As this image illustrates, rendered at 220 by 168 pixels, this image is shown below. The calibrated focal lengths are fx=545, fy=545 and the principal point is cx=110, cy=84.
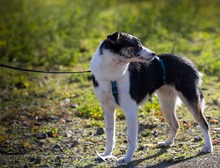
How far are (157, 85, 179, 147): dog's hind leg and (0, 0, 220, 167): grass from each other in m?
0.15

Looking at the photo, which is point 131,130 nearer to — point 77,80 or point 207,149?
point 207,149

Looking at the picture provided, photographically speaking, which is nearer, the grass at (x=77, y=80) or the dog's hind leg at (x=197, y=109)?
the dog's hind leg at (x=197, y=109)

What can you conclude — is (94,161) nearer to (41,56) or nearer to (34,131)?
(34,131)

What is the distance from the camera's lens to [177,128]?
280 inches

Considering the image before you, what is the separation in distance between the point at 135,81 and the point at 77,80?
418cm

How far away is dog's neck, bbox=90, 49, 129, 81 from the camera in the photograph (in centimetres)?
620

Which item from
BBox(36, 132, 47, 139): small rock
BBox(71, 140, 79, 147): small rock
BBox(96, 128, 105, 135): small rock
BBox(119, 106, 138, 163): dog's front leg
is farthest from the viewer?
BBox(96, 128, 105, 135): small rock

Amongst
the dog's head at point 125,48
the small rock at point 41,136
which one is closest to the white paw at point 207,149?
the dog's head at point 125,48

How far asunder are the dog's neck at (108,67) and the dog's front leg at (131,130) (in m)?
0.42

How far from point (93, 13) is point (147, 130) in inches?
287

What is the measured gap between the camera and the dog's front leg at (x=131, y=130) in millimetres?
Answer: 6285

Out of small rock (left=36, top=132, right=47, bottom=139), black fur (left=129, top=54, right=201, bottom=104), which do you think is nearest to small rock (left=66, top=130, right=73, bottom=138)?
small rock (left=36, top=132, right=47, bottom=139)

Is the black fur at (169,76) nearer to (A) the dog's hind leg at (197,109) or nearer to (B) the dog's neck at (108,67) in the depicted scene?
(A) the dog's hind leg at (197,109)

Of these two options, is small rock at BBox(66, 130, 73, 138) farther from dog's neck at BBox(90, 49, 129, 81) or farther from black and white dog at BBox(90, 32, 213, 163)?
dog's neck at BBox(90, 49, 129, 81)
